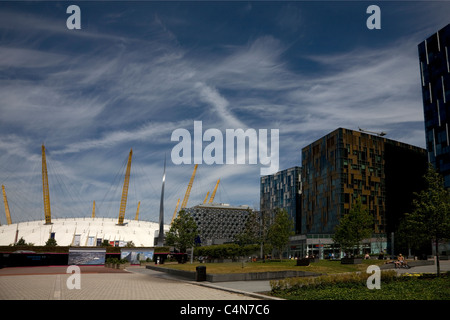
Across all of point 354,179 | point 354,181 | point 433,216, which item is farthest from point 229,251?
point 433,216

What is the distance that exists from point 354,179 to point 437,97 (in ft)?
95.8

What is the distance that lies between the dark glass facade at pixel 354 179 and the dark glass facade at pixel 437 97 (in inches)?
870

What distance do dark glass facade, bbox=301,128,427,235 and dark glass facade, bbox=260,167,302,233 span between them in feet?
83.7

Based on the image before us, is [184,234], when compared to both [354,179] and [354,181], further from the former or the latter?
[354,179]

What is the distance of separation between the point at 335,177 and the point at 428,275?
77.6 meters

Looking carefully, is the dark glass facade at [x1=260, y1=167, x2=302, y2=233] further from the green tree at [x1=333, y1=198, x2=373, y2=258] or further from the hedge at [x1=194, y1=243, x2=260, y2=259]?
the green tree at [x1=333, y1=198, x2=373, y2=258]

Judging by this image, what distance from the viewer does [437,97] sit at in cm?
8081

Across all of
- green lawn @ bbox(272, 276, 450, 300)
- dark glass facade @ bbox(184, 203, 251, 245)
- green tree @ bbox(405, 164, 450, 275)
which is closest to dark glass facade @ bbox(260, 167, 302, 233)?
dark glass facade @ bbox(184, 203, 251, 245)

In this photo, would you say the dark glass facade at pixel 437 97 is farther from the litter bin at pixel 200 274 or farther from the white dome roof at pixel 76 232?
the white dome roof at pixel 76 232

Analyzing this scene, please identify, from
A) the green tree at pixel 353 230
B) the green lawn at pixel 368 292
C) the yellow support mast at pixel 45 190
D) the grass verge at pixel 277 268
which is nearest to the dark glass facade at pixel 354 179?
the green tree at pixel 353 230

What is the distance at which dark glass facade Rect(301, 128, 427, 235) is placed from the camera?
99188 millimetres
